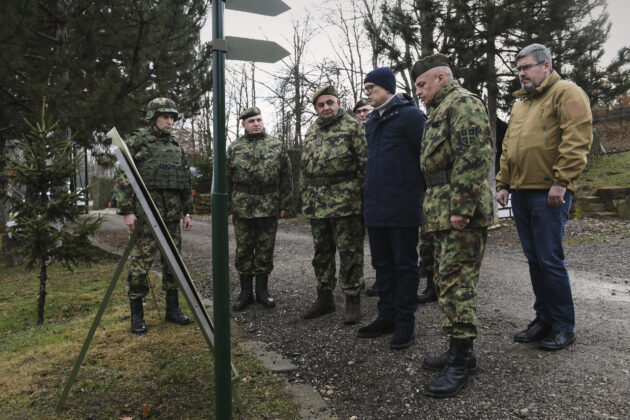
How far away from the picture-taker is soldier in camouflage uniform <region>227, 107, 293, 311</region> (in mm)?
4613

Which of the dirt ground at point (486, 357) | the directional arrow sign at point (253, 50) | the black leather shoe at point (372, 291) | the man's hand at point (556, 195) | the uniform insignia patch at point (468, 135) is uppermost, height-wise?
the directional arrow sign at point (253, 50)

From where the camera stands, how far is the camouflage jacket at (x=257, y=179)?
459 cm

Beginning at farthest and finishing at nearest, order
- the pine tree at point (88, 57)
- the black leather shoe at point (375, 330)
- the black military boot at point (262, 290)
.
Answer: the pine tree at point (88, 57) < the black military boot at point (262, 290) < the black leather shoe at point (375, 330)

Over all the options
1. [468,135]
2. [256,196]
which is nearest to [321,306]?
[256,196]

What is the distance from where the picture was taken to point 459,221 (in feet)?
8.45

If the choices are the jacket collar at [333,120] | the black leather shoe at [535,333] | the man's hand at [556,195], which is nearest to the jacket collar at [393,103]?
the jacket collar at [333,120]

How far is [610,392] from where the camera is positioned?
7.96 feet

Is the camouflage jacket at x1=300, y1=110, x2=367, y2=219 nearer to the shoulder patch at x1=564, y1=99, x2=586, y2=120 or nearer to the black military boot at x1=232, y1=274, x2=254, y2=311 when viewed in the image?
the black military boot at x1=232, y1=274, x2=254, y2=311

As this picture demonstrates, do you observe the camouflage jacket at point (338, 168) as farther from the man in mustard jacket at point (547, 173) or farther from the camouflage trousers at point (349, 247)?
the man in mustard jacket at point (547, 173)

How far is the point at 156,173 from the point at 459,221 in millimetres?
2936

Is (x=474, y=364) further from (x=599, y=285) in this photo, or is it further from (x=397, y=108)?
(x=599, y=285)

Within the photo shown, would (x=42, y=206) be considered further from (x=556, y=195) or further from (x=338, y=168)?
Answer: (x=556, y=195)

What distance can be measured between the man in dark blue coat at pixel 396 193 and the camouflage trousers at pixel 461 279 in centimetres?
57

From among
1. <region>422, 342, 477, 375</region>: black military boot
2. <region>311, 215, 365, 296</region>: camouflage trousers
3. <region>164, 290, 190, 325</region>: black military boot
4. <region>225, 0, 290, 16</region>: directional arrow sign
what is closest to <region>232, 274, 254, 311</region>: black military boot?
<region>164, 290, 190, 325</region>: black military boot
